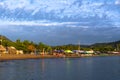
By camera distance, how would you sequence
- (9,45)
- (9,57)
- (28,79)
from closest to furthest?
(28,79), (9,57), (9,45)

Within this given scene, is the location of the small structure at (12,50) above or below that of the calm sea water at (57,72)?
above

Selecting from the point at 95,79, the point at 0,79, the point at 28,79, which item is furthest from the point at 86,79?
the point at 0,79

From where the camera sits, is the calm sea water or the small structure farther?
the small structure

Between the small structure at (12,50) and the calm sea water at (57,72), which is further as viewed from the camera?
the small structure at (12,50)

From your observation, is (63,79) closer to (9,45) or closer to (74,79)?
(74,79)

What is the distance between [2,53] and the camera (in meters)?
173

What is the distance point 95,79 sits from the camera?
60.2m

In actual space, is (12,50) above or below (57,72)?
above

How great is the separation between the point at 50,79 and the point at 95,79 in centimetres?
851

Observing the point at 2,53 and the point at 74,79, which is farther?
the point at 2,53

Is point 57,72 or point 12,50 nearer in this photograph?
point 57,72

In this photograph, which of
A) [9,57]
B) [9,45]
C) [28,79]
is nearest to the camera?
[28,79]

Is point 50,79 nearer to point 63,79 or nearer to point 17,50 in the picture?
point 63,79

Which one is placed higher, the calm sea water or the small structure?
the small structure
